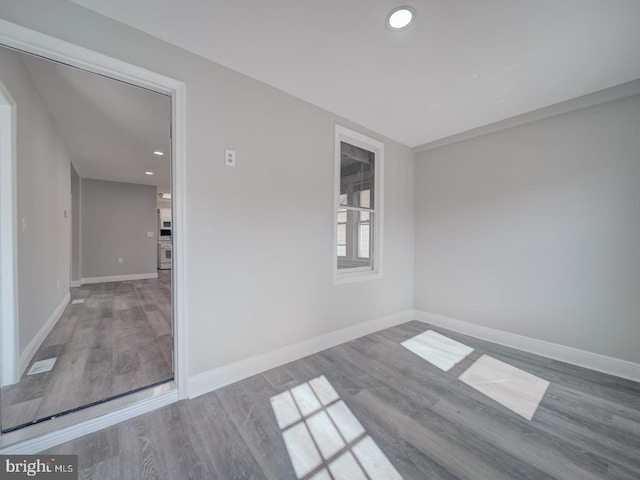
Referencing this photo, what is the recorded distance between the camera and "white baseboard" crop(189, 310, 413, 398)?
1923 millimetres

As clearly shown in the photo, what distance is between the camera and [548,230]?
261cm

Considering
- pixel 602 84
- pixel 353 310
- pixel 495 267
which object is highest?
pixel 602 84

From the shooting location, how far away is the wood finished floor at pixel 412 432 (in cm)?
131

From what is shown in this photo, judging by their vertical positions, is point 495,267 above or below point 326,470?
above

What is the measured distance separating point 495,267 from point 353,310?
1751mm

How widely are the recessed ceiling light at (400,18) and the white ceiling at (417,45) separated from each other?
0.04 meters

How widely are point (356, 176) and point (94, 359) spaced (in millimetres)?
3336

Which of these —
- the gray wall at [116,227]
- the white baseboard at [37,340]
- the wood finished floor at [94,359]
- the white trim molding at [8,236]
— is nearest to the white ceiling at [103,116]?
the white trim molding at [8,236]

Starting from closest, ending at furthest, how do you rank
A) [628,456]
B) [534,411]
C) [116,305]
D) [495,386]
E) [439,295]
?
[628,456], [534,411], [495,386], [439,295], [116,305]

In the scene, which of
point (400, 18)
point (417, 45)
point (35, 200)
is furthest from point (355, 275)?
point (35, 200)

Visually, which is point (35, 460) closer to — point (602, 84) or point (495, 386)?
point (495, 386)

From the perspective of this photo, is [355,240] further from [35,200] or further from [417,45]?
[35,200]

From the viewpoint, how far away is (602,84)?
2.20 meters

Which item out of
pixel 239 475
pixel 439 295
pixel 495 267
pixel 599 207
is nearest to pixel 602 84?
pixel 599 207
